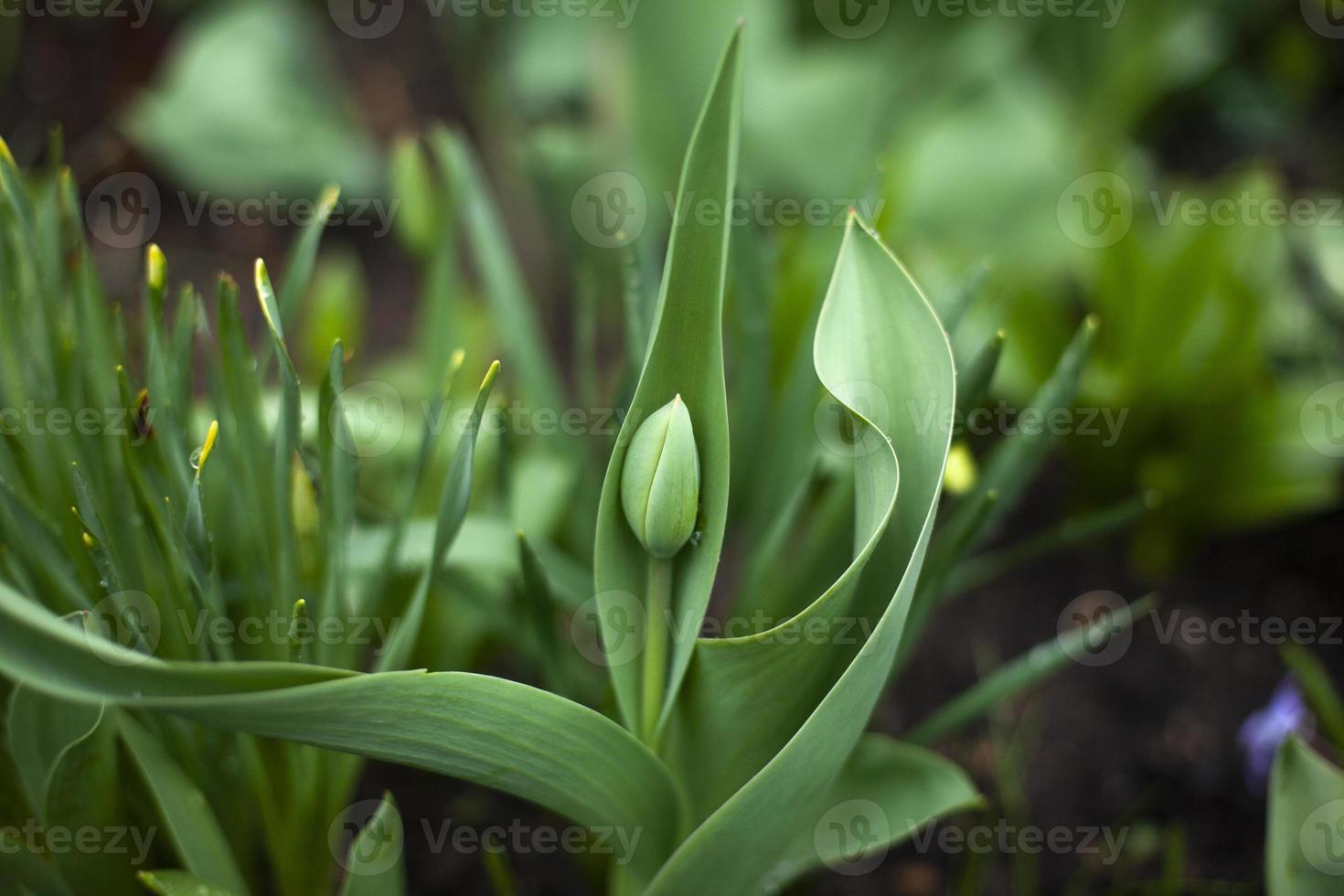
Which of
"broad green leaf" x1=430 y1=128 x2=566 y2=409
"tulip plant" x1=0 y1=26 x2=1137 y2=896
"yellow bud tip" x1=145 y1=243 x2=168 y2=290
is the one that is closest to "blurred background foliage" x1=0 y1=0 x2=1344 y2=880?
"broad green leaf" x1=430 y1=128 x2=566 y2=409

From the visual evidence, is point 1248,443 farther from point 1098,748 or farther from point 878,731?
point 878,731

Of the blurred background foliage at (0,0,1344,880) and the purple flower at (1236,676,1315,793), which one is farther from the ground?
the blurred background foliage at (0,0,1344,880)

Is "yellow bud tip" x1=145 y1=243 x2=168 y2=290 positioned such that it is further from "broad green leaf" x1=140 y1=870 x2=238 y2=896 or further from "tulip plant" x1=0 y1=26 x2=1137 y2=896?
"broad green leaf" x1=140 y1=870 x2=238 y2=896

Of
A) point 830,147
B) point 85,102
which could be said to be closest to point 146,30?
point 85,102

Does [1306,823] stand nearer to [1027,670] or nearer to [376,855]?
[1027,670]

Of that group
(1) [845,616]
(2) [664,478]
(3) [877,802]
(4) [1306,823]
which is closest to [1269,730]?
(4) [1306,823]

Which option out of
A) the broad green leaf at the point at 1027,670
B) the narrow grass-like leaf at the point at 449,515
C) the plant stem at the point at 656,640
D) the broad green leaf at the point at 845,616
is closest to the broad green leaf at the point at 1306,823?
the broad green leaf at the point at 1027,670
